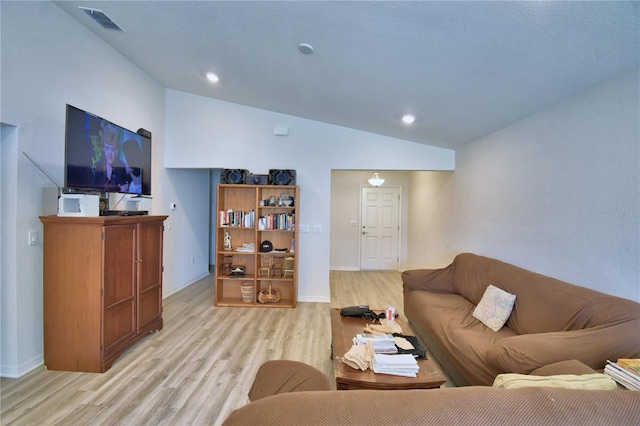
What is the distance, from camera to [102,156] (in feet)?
8.54

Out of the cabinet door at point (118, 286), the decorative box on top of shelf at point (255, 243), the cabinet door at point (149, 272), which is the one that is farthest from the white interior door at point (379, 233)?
the cabinet door at point (118, 286)

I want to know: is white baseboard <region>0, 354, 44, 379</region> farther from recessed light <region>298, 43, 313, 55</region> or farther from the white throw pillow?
the white throw pillow

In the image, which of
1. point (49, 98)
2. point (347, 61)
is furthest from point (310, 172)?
point (49, 98)

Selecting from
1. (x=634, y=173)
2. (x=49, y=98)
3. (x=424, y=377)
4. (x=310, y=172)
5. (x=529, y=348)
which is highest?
(x=49, y=98)

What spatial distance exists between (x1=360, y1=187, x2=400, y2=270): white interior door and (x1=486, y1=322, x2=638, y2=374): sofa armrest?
16.5ft

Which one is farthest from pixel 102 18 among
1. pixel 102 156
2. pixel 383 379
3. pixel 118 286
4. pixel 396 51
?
pixel 383 379

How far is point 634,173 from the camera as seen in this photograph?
5.61 feet

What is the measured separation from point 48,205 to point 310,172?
298cm

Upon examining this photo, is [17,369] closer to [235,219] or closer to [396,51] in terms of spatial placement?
[235,219]

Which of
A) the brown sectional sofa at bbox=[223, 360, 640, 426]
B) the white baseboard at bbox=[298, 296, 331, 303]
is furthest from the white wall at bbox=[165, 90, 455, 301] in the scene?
the brown sectional sofa at bbox=[223, 360, 640, 426]

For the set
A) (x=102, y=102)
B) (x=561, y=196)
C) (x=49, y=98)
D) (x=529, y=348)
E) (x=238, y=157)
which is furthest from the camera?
(x=238, y=157)

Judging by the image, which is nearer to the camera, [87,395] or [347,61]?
[87,395]

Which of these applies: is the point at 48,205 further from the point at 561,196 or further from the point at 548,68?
the point at 561,196

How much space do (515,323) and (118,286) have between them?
3.41m
